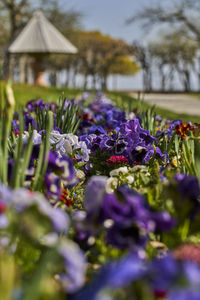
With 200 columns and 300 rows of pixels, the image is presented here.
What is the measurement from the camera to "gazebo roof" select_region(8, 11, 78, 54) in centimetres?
1953

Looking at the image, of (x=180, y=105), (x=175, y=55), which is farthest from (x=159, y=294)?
(x=175, y=55)

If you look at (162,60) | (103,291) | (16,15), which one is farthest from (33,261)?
(162,60)

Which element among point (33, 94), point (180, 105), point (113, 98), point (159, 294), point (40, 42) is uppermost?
point (40, 42)

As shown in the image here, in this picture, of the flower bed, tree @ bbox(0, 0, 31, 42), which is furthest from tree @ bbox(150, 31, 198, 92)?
the flower bed

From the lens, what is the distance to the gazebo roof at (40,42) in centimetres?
1953

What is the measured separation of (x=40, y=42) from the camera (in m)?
19.8

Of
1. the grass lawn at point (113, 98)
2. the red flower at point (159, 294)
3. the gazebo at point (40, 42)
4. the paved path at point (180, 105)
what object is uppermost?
the gazebo at point (40, 42)

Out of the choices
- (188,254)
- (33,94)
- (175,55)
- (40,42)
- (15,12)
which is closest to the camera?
(188,254)

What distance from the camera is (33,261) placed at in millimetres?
1408

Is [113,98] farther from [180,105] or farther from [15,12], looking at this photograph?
[15,12]

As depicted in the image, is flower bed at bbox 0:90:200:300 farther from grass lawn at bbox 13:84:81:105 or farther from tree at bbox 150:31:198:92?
tree at bbox 150:31:198:92

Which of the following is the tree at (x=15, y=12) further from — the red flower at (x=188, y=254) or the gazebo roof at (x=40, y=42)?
the red flower at (x=188, y=254)

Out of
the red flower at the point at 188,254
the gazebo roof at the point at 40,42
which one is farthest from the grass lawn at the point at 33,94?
the red flower at the point at 188,254

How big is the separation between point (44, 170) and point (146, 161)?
1211 millimetres
